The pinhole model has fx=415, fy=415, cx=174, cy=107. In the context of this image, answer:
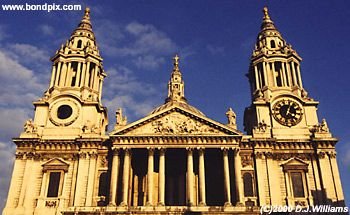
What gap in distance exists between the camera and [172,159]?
46.2 m

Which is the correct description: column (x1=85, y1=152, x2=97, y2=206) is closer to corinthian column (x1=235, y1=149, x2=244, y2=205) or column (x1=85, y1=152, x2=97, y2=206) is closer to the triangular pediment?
the triangular pediment

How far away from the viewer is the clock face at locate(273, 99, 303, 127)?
47709 mm

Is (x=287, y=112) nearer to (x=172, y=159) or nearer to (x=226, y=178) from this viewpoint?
(x=226, y=178)

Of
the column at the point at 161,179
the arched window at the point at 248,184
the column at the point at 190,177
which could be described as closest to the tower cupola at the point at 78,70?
the column at the point at 161,179

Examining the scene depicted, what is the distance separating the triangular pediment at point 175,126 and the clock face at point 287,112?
6.64 metres

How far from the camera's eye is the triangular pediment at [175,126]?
44406mm

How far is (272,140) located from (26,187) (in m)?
26.5

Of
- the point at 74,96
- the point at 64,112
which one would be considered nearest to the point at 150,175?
the point at 64,112

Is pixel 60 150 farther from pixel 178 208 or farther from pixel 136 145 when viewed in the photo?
pixel 178 208

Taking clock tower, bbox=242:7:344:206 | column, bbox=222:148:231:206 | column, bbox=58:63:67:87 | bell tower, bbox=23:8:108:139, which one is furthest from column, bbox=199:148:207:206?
column, bbox=58:63:67:87

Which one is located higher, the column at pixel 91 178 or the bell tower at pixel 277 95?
the bell tower at pixel 277 95

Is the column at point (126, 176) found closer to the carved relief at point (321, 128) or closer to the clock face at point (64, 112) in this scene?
the clock face at point (64, 112)

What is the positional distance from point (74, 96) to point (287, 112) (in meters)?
25.0

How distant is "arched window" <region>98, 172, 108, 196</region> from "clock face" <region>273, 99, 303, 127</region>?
20408 mm
